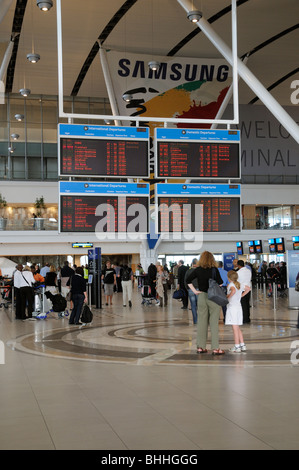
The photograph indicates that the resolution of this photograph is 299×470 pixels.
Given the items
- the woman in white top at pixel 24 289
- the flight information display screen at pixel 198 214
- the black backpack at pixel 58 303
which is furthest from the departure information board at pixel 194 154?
the woman in white top at pixel 24 289

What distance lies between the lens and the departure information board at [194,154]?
544 inches

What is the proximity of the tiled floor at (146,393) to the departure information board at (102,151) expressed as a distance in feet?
12.7

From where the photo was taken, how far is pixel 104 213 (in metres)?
→ 13.7

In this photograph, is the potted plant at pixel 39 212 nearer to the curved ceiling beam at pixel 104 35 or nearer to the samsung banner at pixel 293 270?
the curved ceiling beam at pixel 104 35

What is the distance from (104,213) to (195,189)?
8.03 feet

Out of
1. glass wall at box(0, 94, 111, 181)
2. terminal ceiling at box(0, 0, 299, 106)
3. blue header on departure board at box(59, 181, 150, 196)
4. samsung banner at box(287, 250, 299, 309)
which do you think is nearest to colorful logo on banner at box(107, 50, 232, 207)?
terminal ceiling at box(0, 0, 299, 106)

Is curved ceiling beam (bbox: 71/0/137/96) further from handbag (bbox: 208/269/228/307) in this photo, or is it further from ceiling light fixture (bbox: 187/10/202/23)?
handbag (bbox: 208/269/228/307)

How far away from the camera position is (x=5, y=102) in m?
45.9

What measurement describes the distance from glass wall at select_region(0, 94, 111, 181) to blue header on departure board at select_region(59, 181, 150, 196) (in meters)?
32.9

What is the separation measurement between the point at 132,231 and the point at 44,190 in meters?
32.1

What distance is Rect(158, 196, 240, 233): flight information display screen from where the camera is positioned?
46.1 feet

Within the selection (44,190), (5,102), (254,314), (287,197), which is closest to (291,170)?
(287,197)

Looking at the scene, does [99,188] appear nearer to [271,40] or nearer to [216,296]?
[216,296]
